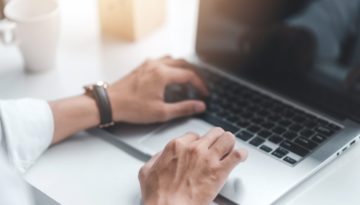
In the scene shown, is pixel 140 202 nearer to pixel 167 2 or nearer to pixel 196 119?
pixel 196 119

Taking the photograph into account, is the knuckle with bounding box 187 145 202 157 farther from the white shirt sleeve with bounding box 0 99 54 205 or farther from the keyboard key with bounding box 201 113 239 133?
the white shirt sleeve with bounding box 0 99 54 205

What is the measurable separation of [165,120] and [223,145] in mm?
134

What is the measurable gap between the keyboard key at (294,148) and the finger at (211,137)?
3.6 inches

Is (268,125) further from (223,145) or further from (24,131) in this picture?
(24,131)

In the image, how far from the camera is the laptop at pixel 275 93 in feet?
2.35

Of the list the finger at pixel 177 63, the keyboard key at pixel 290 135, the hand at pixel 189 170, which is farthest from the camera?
the finger at pixel 177 63

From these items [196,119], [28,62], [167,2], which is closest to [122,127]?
[196,119]

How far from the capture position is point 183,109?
0.81 m

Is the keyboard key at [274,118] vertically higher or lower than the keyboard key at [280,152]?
higher

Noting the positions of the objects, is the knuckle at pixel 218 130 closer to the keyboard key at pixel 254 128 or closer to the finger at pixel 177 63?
the keyboard key at pixel 254 128

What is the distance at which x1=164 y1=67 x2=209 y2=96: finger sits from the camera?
0.85m

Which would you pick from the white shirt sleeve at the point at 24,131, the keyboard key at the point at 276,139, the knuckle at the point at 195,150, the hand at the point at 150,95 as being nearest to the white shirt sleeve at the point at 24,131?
the white shirt sleeve at the point at 24,131

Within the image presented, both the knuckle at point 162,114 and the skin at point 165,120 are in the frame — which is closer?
the skin at point 165,120

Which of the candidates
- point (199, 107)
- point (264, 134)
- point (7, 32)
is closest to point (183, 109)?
point (199, 107)
